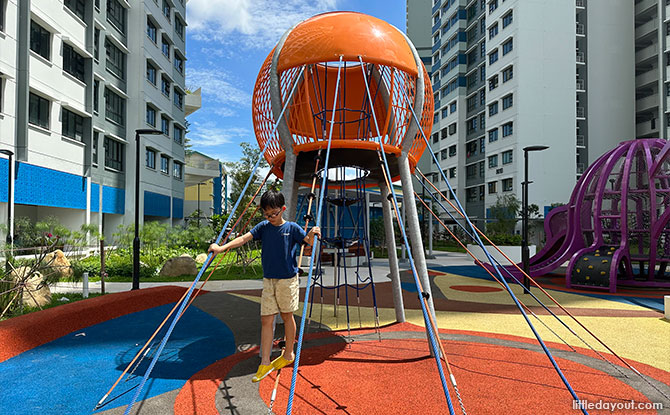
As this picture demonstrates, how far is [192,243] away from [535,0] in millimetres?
38996

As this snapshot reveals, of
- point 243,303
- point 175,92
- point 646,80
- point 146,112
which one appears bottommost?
point 243,303

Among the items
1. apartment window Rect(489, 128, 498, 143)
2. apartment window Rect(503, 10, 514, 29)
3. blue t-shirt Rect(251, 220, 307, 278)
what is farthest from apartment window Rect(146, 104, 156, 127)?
apartment window Rect(503, 10, 514, 29)

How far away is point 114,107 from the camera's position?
2608 centimetres

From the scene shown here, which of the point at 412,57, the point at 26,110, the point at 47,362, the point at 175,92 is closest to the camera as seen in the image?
the point at 47,362

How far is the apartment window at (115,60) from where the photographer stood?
25453 millimetres

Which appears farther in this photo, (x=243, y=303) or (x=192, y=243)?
(x=192, y=243)

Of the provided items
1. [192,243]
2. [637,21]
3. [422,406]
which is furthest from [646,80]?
[422,406]

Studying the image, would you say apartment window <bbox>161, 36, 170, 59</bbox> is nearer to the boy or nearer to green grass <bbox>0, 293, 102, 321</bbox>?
green grass <bbox>0, 293, 102, 321</bbox>

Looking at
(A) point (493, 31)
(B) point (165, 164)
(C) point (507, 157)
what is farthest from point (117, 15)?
(A) point (493, 31)

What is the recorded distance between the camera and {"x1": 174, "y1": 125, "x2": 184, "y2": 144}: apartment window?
36.2 metres

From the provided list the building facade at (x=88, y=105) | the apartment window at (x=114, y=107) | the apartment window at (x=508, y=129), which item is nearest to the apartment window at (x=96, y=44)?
the building facade at (x=88, y=105)

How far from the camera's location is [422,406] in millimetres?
4211

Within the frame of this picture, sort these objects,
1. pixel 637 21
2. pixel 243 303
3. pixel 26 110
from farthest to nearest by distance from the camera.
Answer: pixel 637 21 < pixel 26 110 < pixel 243 303

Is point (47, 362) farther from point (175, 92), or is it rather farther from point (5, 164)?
point (175, 92)
